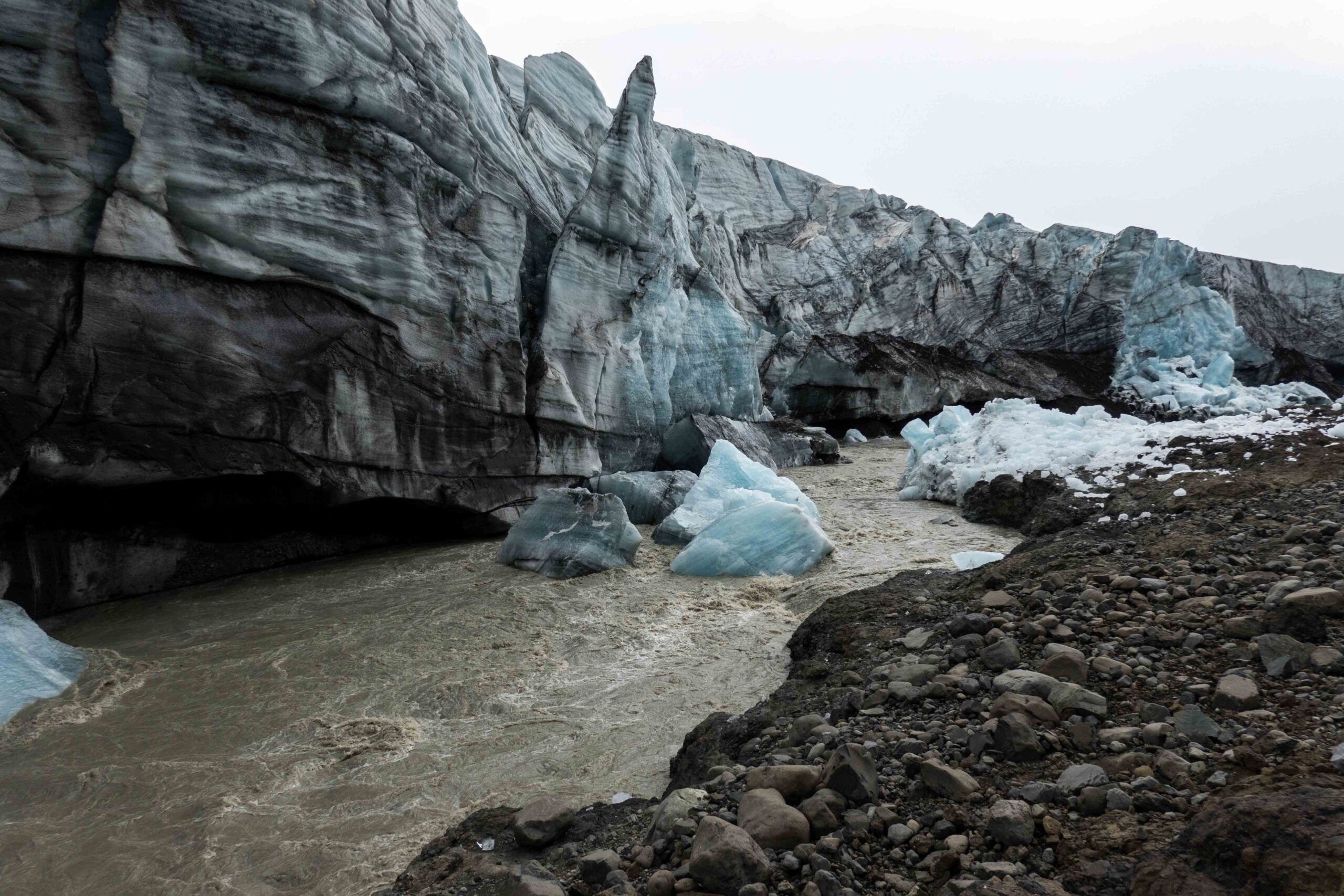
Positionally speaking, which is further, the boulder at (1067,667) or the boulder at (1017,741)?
the boulder at (1067,667)

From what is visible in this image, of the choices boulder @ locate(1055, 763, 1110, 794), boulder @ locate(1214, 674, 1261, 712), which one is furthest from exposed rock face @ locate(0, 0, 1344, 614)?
boulder @ locate(1214, 674, 1261, 712)

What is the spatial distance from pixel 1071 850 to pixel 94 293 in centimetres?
746

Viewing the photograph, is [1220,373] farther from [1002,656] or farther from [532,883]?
[532,883]

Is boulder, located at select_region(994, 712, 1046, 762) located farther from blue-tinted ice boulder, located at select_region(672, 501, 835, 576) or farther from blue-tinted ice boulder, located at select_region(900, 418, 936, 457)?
blue-tinted ice boulder, located at select_region(900, 418, 936, 457)

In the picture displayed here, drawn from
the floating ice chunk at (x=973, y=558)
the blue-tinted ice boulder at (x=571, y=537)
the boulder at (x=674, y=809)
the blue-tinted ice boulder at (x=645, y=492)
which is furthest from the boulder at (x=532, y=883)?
the blue-tinted ice boulder at (x=645, y=492)

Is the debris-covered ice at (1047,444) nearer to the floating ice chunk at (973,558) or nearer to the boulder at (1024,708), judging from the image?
the floating ice chunk at (973,558)

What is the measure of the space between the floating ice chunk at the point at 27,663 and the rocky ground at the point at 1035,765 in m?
3.51

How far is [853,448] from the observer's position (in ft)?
66.8

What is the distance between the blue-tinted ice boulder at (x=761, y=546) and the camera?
6.90 meters

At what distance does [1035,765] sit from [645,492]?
786cm

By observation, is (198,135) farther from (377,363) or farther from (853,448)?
(853,448)

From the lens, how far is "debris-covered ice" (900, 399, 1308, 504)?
24.5 ft

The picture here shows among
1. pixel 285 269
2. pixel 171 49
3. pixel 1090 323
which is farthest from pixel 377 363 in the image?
pixel 1090 323

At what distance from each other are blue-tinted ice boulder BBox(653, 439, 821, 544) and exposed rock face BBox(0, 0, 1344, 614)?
1807 millimetres
